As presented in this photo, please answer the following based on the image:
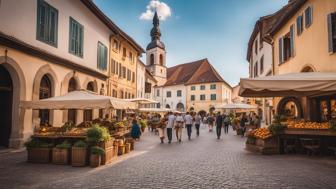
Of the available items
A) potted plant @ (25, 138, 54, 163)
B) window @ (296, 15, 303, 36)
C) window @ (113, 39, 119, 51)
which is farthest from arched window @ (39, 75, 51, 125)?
window @ (296, 15, 303, 36)

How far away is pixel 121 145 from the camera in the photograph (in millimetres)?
11633

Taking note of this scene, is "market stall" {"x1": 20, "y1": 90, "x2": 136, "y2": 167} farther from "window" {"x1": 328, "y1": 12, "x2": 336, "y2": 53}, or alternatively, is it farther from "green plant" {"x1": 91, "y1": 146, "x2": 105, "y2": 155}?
"window" {"x1": 328, "y1": 12, "x2": 336, "y2": 53}

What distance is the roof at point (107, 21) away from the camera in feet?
62.3

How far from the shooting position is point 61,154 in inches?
367

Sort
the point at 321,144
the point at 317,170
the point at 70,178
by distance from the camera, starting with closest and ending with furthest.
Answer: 1. the point at 70,178
2. the point at 317,170
3. the point at 321,144

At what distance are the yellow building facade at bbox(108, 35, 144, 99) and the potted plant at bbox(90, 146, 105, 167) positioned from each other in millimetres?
15572

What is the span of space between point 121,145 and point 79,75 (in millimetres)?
8695

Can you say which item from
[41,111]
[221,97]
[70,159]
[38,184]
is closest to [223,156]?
[70,159]

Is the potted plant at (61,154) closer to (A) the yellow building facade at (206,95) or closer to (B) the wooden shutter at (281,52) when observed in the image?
(B) the wooden shutter at (281,52)

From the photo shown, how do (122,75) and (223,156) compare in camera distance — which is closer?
(223,156)

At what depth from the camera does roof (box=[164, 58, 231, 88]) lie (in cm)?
6500

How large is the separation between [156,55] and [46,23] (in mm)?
55312

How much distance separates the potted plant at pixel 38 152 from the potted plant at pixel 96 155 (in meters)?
1.71

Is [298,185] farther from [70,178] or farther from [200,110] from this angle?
[200,110]
